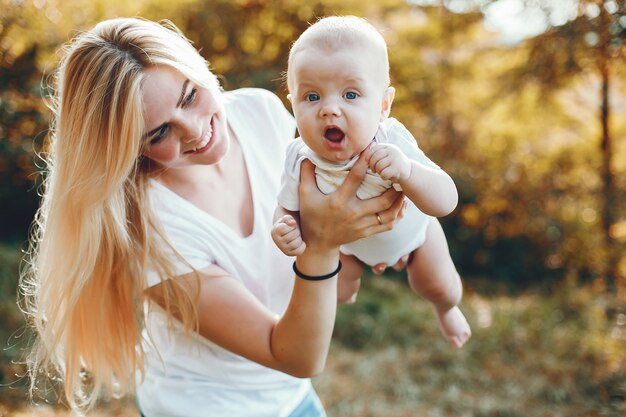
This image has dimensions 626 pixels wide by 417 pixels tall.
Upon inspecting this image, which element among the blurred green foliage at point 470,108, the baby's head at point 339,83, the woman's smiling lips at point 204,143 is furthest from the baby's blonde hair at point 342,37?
the blurred green foliage at point 470,108

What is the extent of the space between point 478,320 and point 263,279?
11.1ft

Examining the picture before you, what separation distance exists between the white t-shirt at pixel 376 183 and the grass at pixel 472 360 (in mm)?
2289

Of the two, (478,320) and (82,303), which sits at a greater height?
(82,303)

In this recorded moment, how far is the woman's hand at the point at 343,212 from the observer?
150 cm

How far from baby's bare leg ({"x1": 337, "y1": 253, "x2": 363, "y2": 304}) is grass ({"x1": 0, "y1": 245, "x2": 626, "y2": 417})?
7.09 feet

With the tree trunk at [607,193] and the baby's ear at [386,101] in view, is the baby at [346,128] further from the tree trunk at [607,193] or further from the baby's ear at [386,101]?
the tree trunk at [607,193]

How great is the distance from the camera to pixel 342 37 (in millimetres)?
1404

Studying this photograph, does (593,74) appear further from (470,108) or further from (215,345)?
(215,345)

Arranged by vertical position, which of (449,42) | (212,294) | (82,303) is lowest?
(449,42)

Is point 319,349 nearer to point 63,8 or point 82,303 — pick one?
point 82,303

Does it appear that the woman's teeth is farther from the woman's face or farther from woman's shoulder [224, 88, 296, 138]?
woman's shoulder [224, 88, 296, 138]

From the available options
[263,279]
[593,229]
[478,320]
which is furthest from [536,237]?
[263,279]

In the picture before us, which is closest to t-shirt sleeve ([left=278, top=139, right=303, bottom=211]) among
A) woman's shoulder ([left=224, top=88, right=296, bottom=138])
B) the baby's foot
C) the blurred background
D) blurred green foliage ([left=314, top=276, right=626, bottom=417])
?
woman's shoulder ([left=224, top=88, right=296, bottom=138])

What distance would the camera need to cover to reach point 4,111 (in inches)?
206
